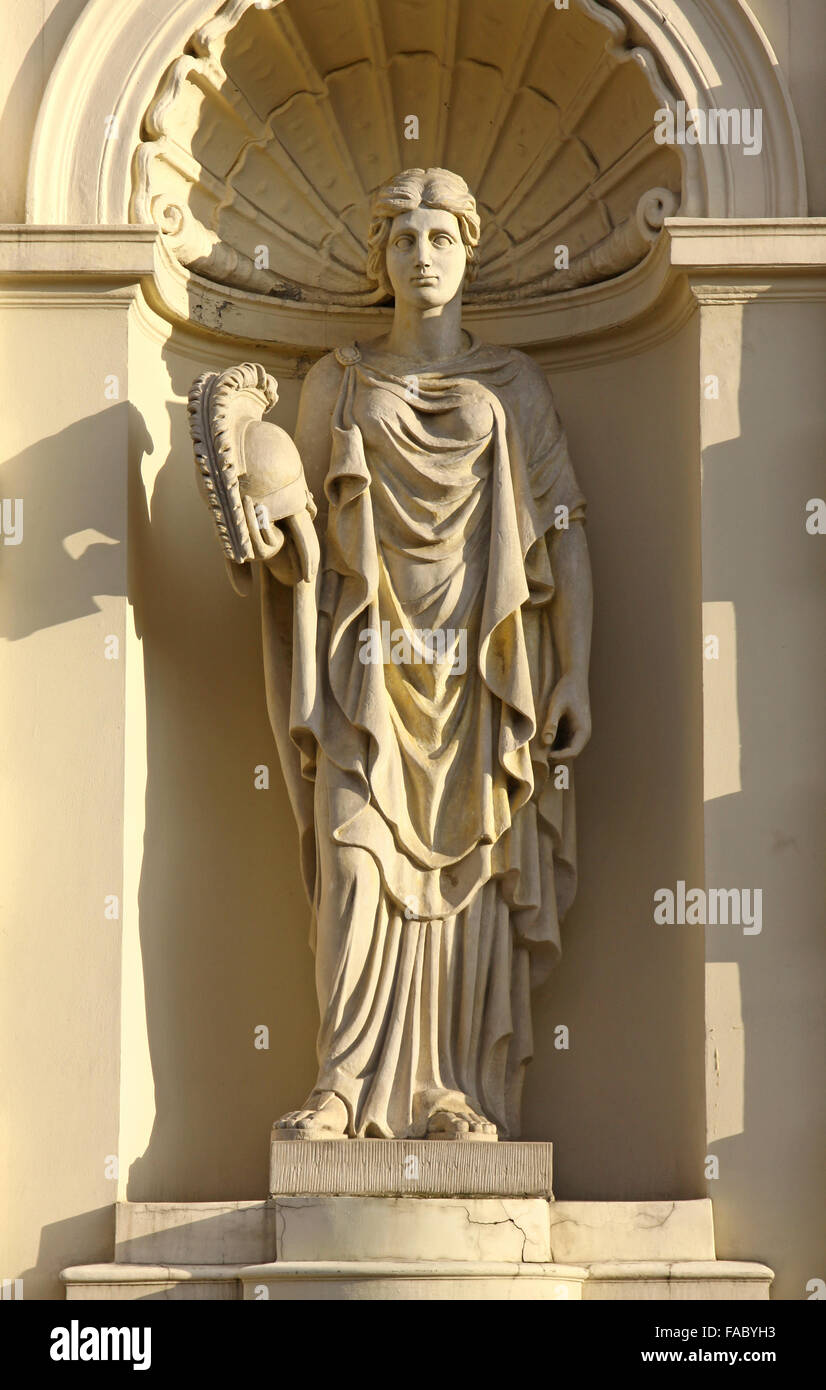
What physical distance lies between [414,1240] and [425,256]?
274 centimetres

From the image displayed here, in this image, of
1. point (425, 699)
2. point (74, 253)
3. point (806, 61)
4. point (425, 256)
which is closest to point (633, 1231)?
point (425, 699)

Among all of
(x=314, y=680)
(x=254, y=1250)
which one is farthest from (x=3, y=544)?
(x=254, y=1250)

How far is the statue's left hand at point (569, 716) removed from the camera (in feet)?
23.8

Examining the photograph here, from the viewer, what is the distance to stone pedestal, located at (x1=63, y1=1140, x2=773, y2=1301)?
6520 mm

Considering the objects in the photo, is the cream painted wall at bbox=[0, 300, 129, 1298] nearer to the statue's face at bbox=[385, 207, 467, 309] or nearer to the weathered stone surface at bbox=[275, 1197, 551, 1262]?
the weathered stone surface at bbox=[275, 1197, 551, 1262]

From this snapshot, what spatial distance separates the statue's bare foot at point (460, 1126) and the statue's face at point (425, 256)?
2.29 metres

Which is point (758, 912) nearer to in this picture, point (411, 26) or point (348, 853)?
point (348, 853)

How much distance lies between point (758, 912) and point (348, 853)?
43.4 inches

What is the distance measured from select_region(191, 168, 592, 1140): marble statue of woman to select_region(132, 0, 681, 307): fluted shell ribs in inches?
23.9

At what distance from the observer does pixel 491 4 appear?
783 cm

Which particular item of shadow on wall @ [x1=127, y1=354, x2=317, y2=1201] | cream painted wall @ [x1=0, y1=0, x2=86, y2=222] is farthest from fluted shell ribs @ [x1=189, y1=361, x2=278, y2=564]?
cream painted wall @ [x1=0, y1=0, x2=86, y2=222]

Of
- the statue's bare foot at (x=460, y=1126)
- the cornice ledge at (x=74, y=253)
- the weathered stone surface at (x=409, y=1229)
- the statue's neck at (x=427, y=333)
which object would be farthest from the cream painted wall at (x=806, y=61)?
the weathered stone surface at (x=409, y=1229)

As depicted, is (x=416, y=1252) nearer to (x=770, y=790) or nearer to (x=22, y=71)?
(x=770, y=790)

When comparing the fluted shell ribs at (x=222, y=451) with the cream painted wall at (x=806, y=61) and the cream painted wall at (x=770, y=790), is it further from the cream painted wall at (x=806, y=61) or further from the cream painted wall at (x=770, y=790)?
the cream painted wall at (x=806, y=61)
